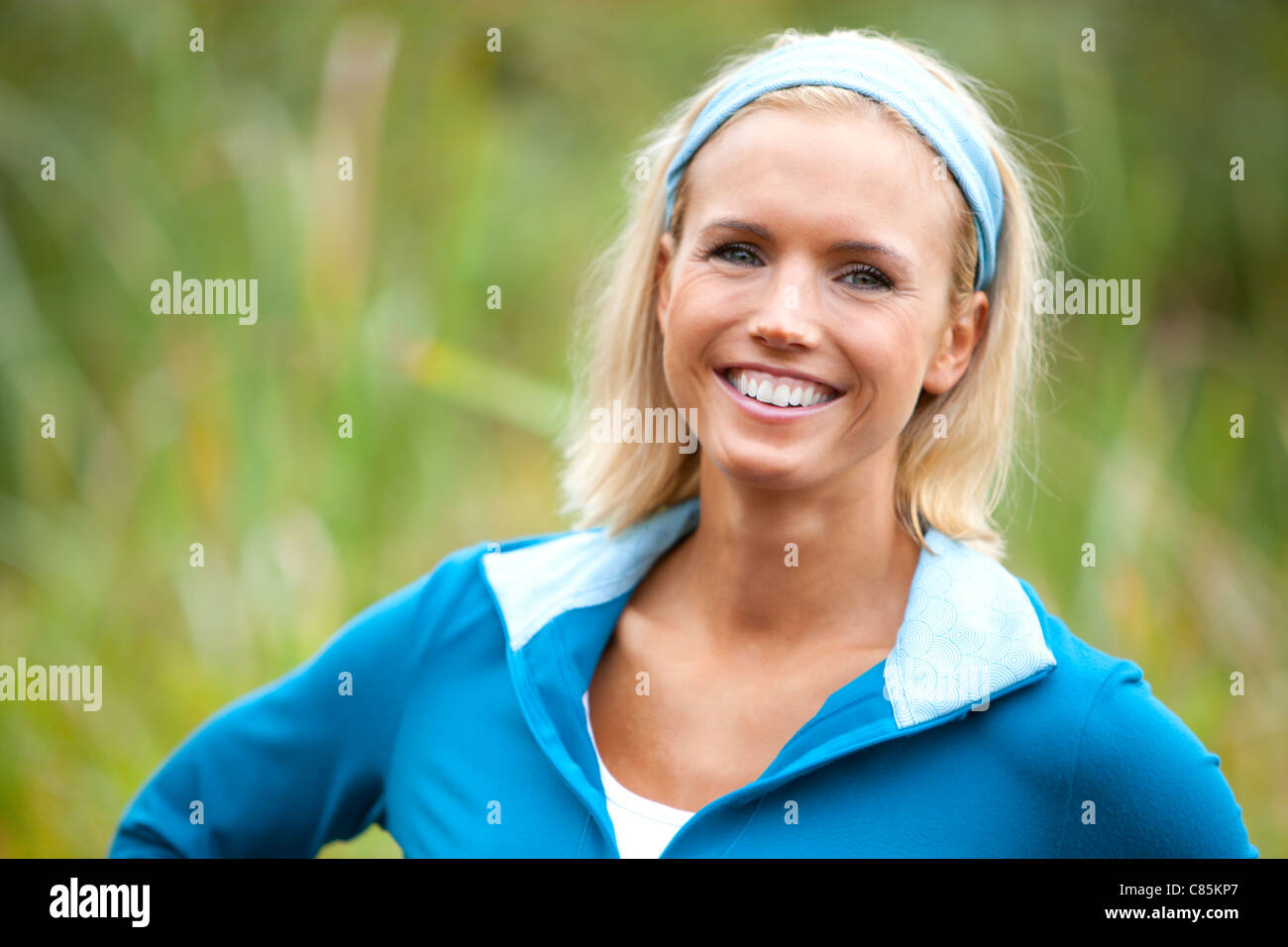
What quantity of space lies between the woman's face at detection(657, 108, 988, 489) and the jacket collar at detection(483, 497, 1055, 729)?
0.75 ft

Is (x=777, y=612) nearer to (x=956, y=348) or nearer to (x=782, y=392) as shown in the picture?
(x=782, y=392)

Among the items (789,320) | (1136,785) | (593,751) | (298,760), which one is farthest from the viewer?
(298,760)

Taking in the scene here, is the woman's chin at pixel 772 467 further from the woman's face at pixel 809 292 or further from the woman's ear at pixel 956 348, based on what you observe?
the woman's ear at pixel 956 348

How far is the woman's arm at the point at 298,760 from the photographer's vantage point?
Answer: 187 centimetres

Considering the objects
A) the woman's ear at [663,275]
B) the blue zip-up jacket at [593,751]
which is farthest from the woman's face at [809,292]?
the blue zip-up jacket at [593,751]

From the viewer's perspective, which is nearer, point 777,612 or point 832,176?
point 832,176

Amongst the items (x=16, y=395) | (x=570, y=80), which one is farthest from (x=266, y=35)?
(x=16, y=395)

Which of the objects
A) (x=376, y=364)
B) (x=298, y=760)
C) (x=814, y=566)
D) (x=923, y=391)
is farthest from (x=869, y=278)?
(x=376, y=364)

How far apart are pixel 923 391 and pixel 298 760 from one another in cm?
115

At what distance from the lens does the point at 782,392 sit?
1.57 metres

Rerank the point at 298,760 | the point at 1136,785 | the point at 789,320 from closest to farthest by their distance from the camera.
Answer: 1. the point at 1136,785
2. the point at 789,320
3. the point at 298,760

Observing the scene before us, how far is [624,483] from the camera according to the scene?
1.97 metres
